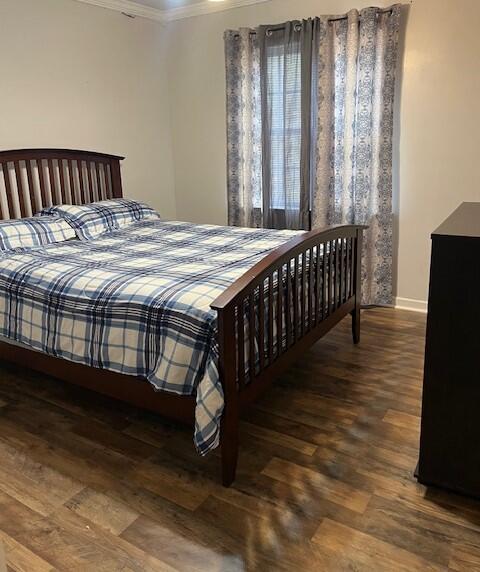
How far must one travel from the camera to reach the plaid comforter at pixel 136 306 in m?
1.91

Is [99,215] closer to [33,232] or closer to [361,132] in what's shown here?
[33,232]

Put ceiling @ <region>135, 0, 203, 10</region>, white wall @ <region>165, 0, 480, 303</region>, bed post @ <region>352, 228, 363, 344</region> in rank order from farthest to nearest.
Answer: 1. ceiling @ <region>135, 0, 203, 10</region>
2. white wall @ <region>165, 0, 480, 303</region>
3. bed post @ <region>352, 228, 363, 344</region>

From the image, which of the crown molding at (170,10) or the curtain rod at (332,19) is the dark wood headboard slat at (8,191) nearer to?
the crown molding at (170,10)

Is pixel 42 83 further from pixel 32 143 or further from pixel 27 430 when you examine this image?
pixel 27 430

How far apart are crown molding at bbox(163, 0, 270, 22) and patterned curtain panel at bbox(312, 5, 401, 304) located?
853 millimetres

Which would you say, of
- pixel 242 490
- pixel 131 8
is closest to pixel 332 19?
pixel 131 8

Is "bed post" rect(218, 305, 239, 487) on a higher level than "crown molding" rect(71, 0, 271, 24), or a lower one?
lower

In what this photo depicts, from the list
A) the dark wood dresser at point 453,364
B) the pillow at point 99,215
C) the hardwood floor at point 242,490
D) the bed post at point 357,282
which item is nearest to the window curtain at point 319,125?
the bed post at point 357,282

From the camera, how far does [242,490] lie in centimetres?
195

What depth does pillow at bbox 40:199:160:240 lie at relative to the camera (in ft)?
11.3

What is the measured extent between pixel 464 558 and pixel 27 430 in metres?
1.94

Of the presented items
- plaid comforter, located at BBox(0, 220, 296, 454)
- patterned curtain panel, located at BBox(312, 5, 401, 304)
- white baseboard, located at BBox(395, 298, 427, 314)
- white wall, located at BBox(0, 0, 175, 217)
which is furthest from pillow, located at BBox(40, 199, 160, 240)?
white baseboard, located at BBox(395, 298, 427, 314)

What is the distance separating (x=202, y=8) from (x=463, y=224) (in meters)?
3.47

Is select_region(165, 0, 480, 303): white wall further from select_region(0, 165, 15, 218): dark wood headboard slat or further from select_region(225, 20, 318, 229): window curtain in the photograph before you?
select_region(0, 165, 15, 218): dark wood headboard slat
